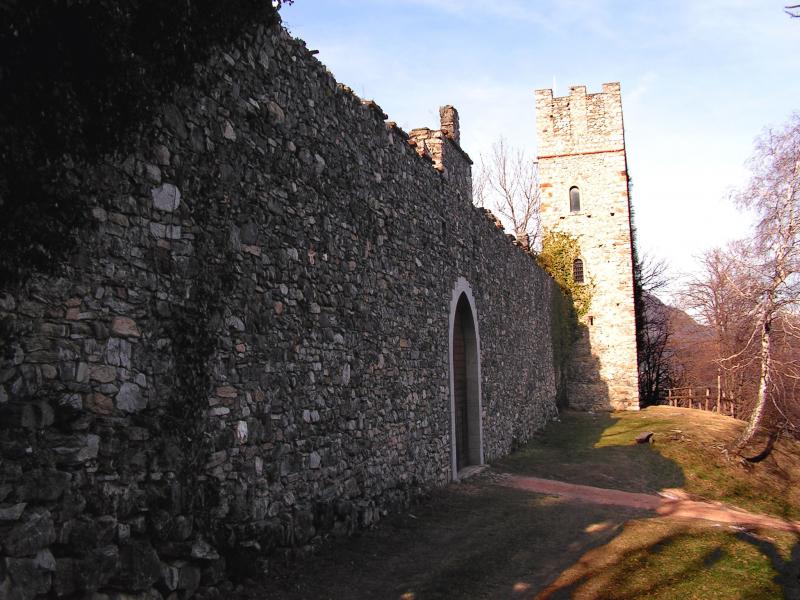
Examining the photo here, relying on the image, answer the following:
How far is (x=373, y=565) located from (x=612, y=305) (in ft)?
72.8

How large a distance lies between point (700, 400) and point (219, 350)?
28.4 m

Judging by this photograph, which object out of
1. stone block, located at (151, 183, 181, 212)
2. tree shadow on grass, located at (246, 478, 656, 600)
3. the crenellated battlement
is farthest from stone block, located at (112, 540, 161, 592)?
the crenellated battlement

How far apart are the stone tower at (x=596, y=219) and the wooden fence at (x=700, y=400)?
413cm

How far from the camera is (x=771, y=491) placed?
579 inches

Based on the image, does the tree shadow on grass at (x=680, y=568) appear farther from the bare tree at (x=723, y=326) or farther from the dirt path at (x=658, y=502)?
the bare tree at (x=723, y=326)

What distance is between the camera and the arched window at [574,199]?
27250 mm

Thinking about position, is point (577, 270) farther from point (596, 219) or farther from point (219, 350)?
point (219, 350)

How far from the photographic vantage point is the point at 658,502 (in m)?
11.3

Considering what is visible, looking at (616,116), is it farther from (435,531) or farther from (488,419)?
(435,531)

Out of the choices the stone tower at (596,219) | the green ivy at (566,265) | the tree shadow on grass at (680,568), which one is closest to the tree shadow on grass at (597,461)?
the tree shadow on grass at (680,568)

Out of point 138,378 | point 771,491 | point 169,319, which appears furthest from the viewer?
point 771,491

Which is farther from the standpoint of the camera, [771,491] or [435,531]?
[771,491]

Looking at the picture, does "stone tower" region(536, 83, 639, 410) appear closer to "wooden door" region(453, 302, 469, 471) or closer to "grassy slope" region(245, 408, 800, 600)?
"grassy slope" region(245, 408, 800, 600)

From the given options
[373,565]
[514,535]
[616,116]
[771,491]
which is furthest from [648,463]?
[616,116]
